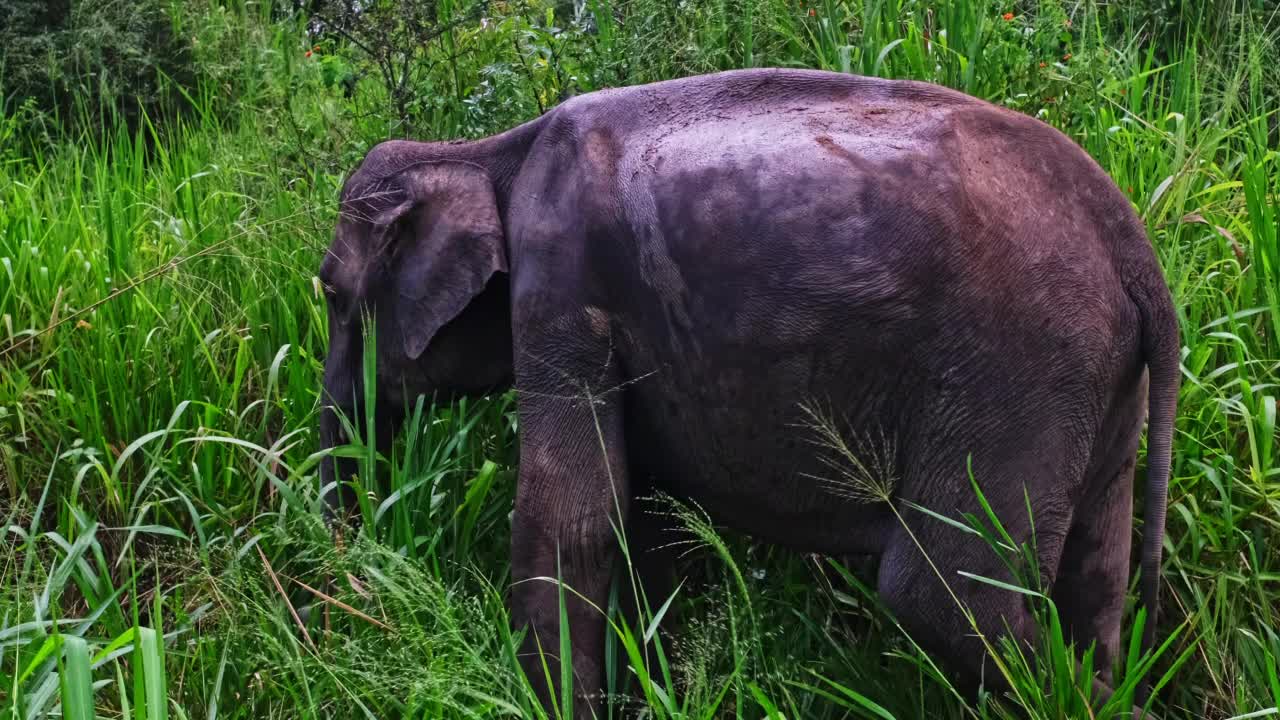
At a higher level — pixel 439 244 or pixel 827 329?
pixel 439 244

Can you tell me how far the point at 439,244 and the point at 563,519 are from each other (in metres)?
0.67

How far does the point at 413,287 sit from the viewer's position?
2.94m

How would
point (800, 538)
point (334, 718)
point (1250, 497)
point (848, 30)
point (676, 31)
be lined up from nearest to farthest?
point (334, 718), point (800, 538), point (1250, 497), point (676, 31), point (848, 30)

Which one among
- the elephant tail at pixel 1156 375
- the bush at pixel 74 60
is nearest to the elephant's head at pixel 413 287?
the elephant tail at pixel 1156 375

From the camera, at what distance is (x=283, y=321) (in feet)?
12.9

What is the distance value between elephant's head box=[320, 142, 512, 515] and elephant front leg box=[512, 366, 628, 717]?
1.21ft

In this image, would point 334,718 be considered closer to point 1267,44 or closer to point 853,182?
point 853,182

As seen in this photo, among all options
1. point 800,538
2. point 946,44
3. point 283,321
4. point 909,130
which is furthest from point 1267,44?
point 283,321

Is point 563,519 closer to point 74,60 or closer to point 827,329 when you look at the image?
point 827,329

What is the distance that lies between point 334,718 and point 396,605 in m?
0.32

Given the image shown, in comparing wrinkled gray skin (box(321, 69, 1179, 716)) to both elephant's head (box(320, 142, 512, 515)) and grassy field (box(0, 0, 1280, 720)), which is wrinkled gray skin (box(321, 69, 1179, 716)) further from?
grassy field (box(0, 0, 1280, 720))

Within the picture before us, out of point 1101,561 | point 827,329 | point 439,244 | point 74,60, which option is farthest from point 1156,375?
point 74,60

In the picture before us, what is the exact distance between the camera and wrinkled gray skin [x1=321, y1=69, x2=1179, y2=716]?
7.80 feet

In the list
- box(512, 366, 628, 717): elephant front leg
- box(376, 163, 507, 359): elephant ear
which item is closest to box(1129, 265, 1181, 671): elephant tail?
box(512, 366, 628, 717): elephant front leg
